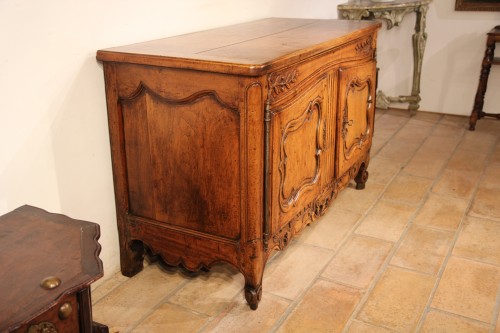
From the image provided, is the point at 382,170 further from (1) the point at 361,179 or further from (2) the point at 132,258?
(2) the point at 132,258

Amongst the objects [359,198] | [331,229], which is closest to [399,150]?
[359,198]

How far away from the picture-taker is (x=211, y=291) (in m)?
2.38

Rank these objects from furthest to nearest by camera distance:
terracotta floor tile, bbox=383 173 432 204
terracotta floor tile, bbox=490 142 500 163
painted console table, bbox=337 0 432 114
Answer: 1. painted console table, bbox=337 0 432 114
2. terracotta floor tile, bbox=490 142 500 163
3. terracotta floor tile, bbox=383 173 432 204

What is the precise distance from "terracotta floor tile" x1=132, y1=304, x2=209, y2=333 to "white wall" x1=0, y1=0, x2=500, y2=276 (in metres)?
0.39

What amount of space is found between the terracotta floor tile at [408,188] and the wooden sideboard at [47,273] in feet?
7.41

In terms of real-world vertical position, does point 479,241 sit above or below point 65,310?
below

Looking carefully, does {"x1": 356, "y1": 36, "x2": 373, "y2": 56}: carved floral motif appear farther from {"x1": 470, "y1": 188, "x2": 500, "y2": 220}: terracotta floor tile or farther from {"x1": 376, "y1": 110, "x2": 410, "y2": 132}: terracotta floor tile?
{"x1": 376, "y1": 110, "x2": 410, "y2": 132}: terracotta floor tile

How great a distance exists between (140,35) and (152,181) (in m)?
0.65

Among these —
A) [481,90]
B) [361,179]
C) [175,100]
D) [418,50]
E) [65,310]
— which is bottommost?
[361,179]

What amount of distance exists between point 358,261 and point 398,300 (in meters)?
0.35

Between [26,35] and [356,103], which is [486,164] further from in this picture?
[26,35]

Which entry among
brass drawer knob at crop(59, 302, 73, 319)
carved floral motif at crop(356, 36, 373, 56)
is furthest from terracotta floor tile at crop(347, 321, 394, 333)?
carved floral motif at crop(356, 36, 373, 56)

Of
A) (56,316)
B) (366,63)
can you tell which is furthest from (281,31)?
(56,316)

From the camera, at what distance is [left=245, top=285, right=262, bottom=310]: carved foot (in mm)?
2215
